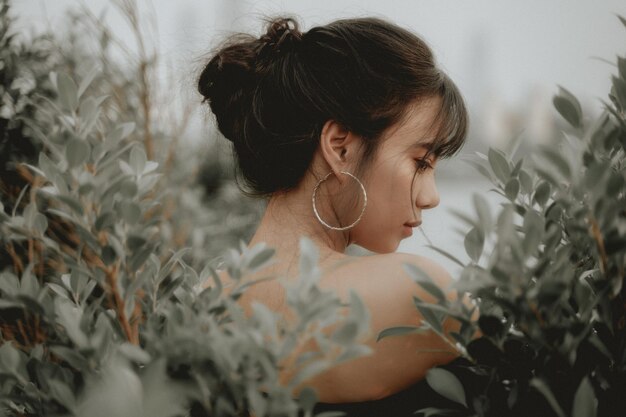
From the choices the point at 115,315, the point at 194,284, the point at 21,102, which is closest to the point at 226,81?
the point at 21,102

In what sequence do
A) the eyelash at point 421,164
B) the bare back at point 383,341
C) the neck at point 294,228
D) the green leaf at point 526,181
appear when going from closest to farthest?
1. the green leaf at point 526,181
2. the bare back at point 383,341
3. the neck at point 294,228
4. the eyelash at point 421,164

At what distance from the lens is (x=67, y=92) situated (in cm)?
93

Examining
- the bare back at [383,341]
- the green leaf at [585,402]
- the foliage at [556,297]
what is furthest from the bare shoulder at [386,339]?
the green leaf at [585,402]

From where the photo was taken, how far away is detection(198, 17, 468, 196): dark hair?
5.27ft

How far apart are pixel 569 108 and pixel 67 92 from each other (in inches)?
29.8

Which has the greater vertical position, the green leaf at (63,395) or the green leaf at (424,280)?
the green leaf at (424,280)

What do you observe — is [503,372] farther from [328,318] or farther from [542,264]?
[328,318]

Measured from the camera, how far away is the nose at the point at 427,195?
1.65m

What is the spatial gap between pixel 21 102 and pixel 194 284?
46.3 inches

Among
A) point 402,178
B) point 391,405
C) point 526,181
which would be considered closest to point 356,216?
point 402,178

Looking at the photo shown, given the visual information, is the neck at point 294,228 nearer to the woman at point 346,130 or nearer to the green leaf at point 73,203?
the woman at point 346,130

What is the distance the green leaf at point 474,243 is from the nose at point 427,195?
0.77m

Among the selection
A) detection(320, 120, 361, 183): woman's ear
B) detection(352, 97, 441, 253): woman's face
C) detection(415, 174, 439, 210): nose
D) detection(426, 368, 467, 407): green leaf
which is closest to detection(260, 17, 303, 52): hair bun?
detection(320, 120, 361, 183): woman's ear

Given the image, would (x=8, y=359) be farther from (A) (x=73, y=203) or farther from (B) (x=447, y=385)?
(B) (x=447, y=385)
